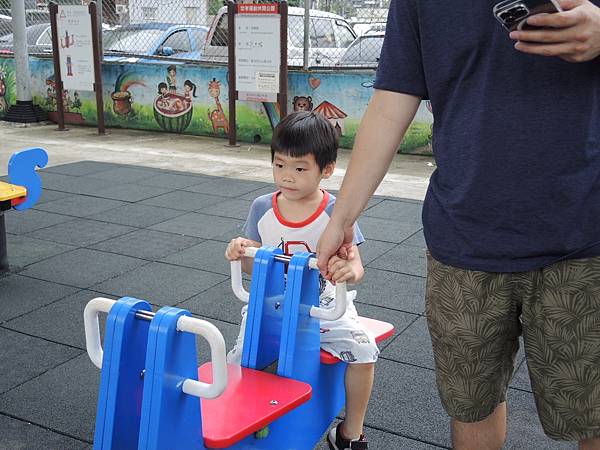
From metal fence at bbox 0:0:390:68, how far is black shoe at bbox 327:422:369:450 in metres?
6.47

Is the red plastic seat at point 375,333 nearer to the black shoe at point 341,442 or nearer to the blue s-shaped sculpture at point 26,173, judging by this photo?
the black shoe at point 341,442

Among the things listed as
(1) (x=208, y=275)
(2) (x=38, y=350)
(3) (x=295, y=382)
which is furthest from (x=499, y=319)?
(1) (x=208, y=275)

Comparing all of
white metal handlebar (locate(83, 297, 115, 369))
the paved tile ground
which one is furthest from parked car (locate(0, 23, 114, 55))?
white metal handlebar (locate(83, 297, 115, 369))

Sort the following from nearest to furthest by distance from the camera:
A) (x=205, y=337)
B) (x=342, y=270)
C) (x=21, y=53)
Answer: (x=205, y=337) < (x=342, y=270) < (x=21, y=53)

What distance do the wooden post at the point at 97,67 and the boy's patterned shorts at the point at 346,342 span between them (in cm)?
785

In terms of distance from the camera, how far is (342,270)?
1902 millimetres

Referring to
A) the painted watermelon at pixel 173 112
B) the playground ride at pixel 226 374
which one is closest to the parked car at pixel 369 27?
the painted watermelon at pixel 173 112

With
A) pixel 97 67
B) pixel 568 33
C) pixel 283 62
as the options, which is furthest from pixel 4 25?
pixel 568 33

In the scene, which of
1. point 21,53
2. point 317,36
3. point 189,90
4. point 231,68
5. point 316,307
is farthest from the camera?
point 21,53

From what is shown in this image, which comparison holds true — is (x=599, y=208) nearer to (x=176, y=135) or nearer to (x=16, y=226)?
(x=16, y=226)

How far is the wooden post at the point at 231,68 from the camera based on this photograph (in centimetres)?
821

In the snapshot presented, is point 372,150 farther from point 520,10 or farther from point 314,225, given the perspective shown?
point 314,225

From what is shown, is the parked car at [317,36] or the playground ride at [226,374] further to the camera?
the parked car at [317,36]

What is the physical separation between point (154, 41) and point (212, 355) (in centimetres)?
905
